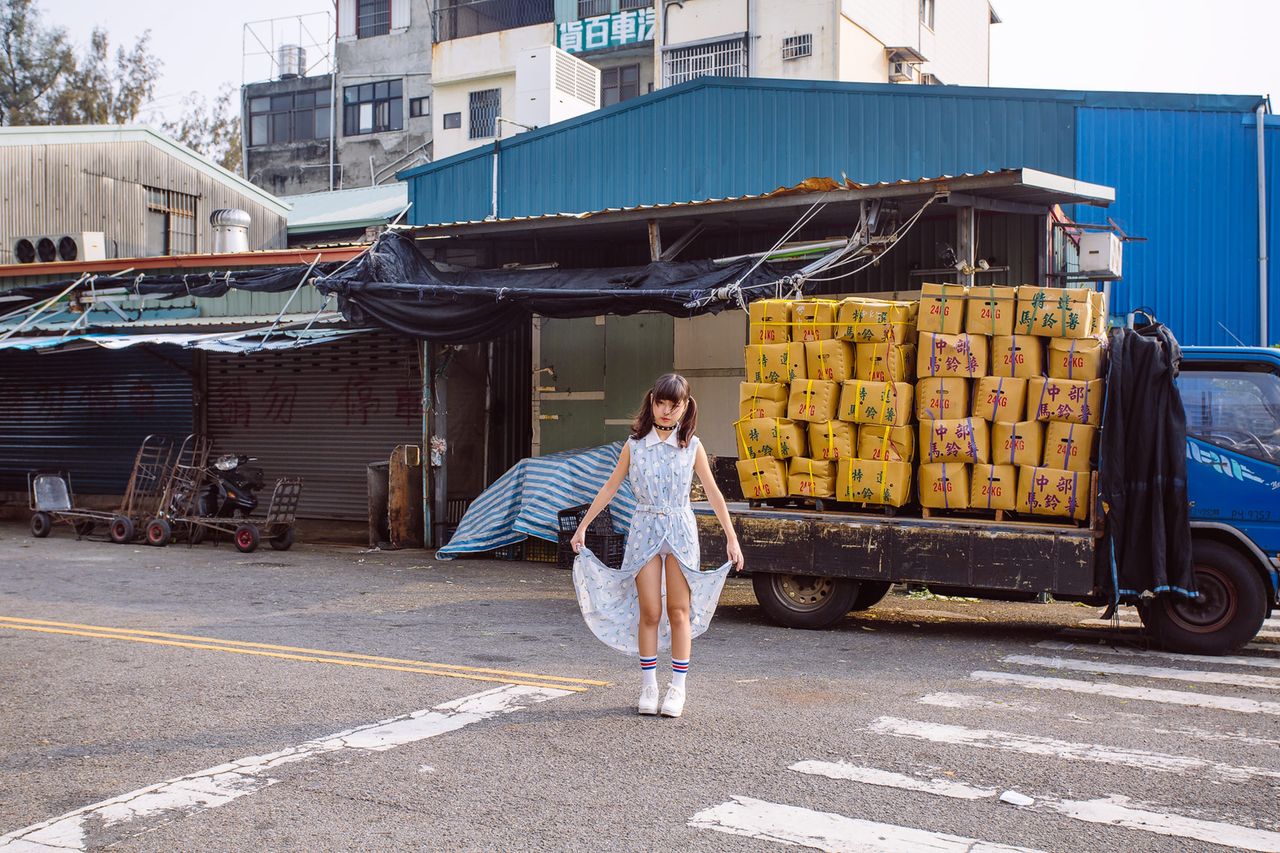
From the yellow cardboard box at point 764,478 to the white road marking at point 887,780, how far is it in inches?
179

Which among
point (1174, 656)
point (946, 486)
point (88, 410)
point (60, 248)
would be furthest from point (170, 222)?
point (1174, 656)

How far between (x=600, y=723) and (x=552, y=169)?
13.8m

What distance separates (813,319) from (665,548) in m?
3.84

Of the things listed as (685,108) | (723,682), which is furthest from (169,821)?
(685,108)

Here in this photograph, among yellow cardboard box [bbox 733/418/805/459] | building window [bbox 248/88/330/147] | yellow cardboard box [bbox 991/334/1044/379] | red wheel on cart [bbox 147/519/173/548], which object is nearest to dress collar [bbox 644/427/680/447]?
yellow cardboard box [bbox 733/418/805/459]

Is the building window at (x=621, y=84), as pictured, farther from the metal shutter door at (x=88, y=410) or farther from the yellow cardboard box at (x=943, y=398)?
the yellow cardboard box at (x=943, y=398)

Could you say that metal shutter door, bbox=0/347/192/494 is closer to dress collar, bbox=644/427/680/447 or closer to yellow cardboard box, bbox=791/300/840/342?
yellow cardboard box, bbox=791/300/840/342

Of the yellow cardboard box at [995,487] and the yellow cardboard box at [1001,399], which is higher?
the yellow cardboard box at [1001,399]

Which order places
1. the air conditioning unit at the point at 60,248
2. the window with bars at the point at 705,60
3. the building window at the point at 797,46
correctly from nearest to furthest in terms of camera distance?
the air conditioning unit at the point at 60,248
the building window at the point at 797,46
the window with bars at the point at 705,60

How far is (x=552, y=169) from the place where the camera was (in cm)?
1933

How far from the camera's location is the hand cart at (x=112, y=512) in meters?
17.2

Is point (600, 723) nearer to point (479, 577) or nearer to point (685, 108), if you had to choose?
point (479, 577)

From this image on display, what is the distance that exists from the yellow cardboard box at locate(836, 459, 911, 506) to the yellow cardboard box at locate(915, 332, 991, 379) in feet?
2.56

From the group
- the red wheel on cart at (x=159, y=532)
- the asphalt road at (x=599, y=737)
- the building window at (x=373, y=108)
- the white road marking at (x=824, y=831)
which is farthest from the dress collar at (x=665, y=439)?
the building window at (x=373, y=108)
